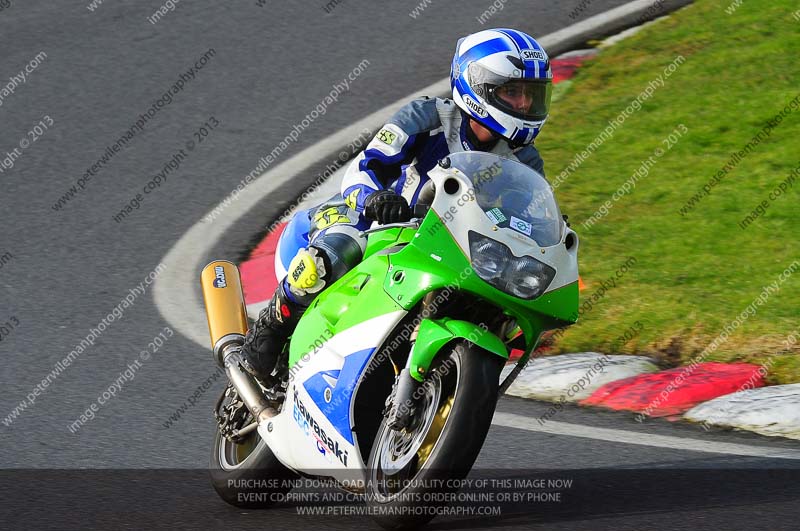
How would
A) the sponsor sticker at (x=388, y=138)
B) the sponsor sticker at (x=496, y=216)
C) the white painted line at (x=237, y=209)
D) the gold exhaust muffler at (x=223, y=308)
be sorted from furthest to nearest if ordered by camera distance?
the white painted line at (x=237, y=209) → the gold exhaust muffler at (x=223, y=308) → the sponsor sticker at (x=388, y=138) → the sponsor sticker at (x=496, y=216)

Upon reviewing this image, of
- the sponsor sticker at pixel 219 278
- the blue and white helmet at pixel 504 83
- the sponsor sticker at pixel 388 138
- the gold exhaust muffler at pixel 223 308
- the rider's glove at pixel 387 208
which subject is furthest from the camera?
the sponsor sticker at pixel 219 278

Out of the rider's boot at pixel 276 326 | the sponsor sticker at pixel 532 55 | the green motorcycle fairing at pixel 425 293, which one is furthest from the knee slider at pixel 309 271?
the sponsor sticker at pixel 532 55

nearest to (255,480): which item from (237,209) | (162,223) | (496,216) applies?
(496,216)

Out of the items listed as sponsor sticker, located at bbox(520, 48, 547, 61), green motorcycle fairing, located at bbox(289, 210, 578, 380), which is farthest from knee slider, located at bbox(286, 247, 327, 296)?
sponsor sticker, located at bbox(520, 48, 547, 61)

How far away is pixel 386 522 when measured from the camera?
177 inches

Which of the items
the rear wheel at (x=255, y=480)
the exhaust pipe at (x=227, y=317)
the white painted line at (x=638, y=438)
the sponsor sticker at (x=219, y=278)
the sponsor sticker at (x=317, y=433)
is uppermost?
the sponsor sticker at (x=317, y=433)

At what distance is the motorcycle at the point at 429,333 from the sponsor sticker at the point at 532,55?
591mm

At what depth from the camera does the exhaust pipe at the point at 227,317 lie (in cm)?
567

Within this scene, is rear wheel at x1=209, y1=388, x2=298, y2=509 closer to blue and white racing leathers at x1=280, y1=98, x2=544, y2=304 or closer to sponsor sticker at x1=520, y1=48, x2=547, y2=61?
blue and white racing leathers at x1=280, y1=98, x2=544, y2=304

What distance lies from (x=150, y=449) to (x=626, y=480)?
89.3 inches

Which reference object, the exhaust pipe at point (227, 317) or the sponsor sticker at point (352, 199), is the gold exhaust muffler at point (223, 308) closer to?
the exhaust pipe at point (227, 317)

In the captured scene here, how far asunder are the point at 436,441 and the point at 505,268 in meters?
0.64

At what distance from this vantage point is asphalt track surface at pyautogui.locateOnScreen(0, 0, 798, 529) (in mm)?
5359

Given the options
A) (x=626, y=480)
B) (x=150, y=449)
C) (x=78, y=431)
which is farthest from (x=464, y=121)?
(x=78, y=431)
